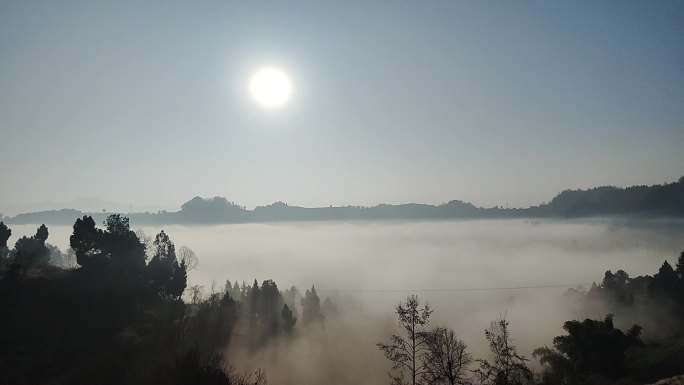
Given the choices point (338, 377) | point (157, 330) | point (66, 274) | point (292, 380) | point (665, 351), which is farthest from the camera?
point (338, 377)

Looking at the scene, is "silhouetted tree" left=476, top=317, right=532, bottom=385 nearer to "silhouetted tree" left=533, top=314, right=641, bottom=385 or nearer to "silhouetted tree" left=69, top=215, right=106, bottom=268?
"silhouetted tree" left=533, top=314, right=641, bottom=385

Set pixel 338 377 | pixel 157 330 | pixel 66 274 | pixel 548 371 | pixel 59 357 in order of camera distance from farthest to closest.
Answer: pixel 338 377
pixel 66 274
pixel 548 371
pixel 157 330
pixel 59 357

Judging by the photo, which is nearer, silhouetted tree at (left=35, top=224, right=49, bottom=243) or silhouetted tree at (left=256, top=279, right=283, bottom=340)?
silhouetted tree at (left=35, top=224, right=49, bottom=243)

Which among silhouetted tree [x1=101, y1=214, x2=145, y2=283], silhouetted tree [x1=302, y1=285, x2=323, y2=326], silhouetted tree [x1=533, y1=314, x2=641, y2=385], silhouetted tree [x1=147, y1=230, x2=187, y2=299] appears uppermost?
silhouetted tree [x1=101, y1=214, x2=145, y2=283]

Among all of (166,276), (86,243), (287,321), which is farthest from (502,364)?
(287,321)

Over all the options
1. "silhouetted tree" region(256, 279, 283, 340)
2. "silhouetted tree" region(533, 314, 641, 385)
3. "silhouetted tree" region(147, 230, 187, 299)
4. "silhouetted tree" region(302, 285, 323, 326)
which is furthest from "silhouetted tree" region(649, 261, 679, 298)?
"silhouetted tree" region(147, 230, 187, 299)

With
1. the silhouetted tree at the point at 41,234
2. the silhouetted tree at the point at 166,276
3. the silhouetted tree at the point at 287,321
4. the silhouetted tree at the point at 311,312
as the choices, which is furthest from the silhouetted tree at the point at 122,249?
the silhouetted tree at the point at 311,312

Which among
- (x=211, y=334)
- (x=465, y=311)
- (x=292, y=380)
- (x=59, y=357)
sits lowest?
(x=465, y=311)

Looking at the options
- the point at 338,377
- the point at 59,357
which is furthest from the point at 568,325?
the point at 59,357

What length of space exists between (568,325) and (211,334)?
216ft

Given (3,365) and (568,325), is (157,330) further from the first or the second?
(568,325)

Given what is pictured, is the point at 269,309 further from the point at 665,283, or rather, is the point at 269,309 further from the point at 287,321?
the point at 665,283

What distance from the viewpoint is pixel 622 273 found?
386ft

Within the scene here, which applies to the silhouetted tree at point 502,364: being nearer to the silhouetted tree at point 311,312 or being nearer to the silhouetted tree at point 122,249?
the silhouetted tree at point 122,249
